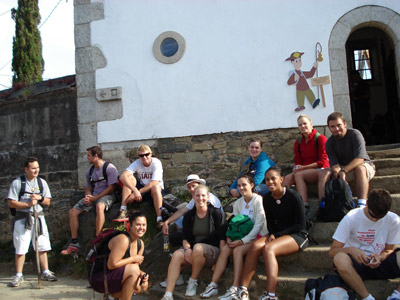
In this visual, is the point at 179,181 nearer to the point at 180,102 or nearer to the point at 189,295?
the point at 180,102

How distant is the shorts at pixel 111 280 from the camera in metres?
3.77

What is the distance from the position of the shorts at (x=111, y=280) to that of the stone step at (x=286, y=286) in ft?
2.44

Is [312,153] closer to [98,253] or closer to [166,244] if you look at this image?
[166,244]

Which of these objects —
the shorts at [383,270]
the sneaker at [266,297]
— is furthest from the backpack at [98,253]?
the shorts at [383,270]

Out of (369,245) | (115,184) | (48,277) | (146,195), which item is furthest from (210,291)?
(115,184)

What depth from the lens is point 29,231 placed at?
17.9ft

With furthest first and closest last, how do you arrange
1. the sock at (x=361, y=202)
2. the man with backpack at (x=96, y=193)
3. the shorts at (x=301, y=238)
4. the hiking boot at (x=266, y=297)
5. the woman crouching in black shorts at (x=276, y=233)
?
the man with backpack at (x=96, y=193), the sock at (x=361, y=202), the shorts at (x=301, y=238), the woman crouching in black shorts at (x=276, y=233), the hiking boot at (x=266, y=297)

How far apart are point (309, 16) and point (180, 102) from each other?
2.31m

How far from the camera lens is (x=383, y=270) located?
3.47 m

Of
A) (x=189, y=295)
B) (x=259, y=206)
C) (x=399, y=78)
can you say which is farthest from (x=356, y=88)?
(x=189, y=295)

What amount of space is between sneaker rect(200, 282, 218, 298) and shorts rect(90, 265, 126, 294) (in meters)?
0.82

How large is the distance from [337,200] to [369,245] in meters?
0.82

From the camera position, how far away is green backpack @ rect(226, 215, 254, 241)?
4.29m

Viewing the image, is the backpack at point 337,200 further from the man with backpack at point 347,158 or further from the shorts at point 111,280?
the shorts at point 111,280
